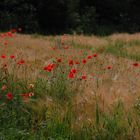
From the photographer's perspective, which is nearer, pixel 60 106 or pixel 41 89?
pixel 60 106

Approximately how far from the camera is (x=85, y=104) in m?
4.69

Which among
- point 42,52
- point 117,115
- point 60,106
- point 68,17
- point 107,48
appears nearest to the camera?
point 117,115

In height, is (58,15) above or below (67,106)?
below

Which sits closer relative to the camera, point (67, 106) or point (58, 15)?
point (67, 106)

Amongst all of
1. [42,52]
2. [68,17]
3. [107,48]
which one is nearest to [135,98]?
[42,52]

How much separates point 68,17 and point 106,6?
4.24 meters

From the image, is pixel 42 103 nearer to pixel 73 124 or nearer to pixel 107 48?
pixel 73 124

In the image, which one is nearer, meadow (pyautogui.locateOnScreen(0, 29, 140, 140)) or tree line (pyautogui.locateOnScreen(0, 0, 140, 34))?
meadow (pyautogui.locateOnScreen(0, 29, 140, 140))

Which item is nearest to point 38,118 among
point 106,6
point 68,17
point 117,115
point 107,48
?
point 117,115

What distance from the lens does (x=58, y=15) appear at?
21922 mm

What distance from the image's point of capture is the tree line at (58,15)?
71.4 feet

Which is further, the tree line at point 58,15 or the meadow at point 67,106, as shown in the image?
the tree line at point 58,15

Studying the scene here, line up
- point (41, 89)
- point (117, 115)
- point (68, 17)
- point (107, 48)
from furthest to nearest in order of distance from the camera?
point (68, 17), point (107, 48), point (41, 89), point (117, 115)

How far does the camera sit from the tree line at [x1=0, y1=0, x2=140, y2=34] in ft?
71.4
